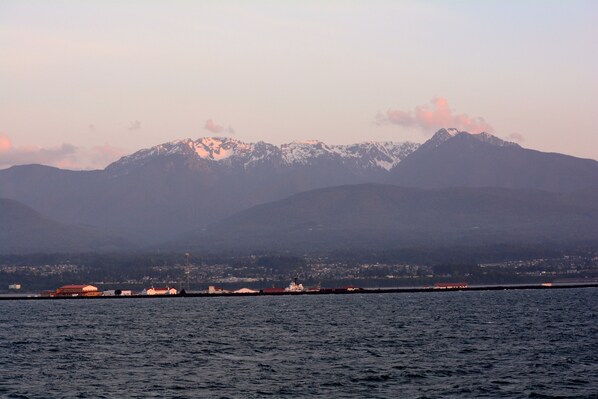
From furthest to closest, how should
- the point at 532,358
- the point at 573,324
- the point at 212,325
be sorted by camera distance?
the point at 212,325, the point at 573,324, the point at 532,358

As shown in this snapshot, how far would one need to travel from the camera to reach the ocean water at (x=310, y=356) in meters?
71.1

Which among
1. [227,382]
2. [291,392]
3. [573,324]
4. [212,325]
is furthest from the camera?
[212,325]

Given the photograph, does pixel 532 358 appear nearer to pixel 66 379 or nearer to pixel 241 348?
pixel 241 348

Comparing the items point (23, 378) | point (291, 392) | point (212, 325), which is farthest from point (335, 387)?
point (212, 325)

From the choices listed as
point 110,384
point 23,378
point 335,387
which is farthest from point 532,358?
point 23,378

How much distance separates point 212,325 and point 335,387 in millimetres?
58178

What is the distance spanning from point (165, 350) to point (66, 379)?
758 inches

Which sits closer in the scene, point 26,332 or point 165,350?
point 165,350

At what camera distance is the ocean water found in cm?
7106

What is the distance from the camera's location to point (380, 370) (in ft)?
258

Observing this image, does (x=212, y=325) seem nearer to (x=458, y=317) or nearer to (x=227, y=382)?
(x=458, y=317)

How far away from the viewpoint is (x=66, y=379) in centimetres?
7788

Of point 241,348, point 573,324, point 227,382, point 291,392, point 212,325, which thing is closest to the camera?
point 291,392

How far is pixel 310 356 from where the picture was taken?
289 feet
